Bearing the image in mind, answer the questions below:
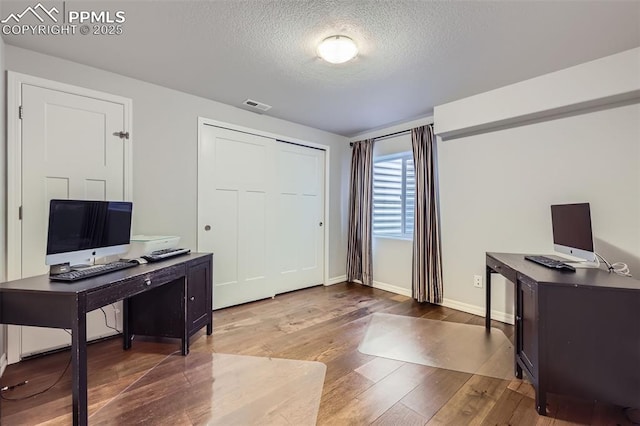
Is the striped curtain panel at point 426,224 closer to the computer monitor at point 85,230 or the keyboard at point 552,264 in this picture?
the keyboard at point 552,264

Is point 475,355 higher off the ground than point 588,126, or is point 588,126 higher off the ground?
point 588,126

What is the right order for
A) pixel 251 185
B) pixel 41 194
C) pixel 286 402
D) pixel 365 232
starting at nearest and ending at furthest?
1. pixel 286 402
2. pixel 41 194
3. pixel 251 185
4. pixel 365 232

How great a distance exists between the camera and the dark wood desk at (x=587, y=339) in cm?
150

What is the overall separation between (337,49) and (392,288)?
3.10m

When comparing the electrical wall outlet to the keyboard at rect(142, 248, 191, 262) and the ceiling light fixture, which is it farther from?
the keyboard at rect(142, 248, 191, 262)

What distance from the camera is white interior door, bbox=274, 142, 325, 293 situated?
379 centimetres

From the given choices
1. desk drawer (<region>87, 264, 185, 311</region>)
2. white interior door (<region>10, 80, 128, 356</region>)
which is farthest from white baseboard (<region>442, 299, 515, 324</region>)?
white interior door (<region>10, 80, 128, 356</region>)

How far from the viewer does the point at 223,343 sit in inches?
94.4

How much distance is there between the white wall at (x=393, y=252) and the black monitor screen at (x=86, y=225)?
3096mm

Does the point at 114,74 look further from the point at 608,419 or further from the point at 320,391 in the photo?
the point at 608,419

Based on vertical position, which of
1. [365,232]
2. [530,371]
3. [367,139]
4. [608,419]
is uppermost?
[367,139]

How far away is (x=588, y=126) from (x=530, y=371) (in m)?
2.11

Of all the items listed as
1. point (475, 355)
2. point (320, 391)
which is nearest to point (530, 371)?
point (475, 355)

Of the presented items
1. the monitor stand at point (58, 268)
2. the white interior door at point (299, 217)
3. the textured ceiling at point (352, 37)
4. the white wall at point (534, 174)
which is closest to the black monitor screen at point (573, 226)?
the white wall at point (534, 174)
